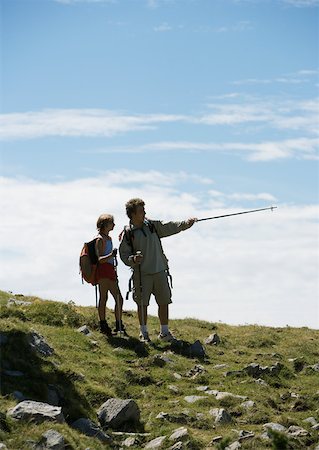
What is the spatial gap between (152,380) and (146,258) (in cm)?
422

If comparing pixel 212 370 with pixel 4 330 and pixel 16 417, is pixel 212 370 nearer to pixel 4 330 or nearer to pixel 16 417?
pixel 4 330

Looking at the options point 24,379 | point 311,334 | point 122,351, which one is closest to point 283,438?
point 24,379

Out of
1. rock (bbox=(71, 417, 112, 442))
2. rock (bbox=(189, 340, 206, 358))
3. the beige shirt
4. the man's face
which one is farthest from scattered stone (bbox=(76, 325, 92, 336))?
rock (bbox=(71, 417, 112, 442))

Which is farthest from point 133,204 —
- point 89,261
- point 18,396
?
point 18,396

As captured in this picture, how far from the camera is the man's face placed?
1947 centimetres

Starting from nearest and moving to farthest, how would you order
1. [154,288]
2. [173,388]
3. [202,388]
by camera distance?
[173,388] < [202,388] < [154,288]

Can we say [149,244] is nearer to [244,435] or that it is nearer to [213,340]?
[213,340]

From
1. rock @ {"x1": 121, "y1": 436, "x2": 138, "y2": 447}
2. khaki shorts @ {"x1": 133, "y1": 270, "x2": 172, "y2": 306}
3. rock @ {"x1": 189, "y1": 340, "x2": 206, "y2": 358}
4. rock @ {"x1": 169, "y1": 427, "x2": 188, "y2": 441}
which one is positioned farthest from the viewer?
khaki shorts @ {"x1": 133, "y1": 270, "x2": 172, "y2": 306}

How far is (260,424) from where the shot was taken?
14.1 meters

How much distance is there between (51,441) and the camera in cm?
1152

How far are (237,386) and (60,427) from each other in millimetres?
5350

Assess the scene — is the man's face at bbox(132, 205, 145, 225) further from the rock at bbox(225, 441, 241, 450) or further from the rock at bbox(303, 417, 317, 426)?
the rock at bbox(225, 441, 241, 450)

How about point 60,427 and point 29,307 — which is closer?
point 60,427

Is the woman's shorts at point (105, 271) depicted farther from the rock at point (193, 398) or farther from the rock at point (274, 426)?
the rock at point (274, 426)
